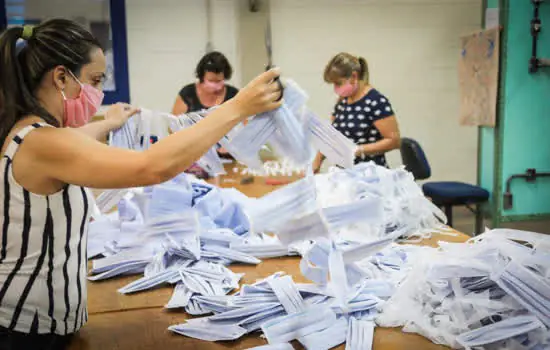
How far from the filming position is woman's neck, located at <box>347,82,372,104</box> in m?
3.22

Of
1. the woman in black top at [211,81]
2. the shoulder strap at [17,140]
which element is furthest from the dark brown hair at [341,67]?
the shoulder strap at [17,140]

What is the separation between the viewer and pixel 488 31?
4.11 meters

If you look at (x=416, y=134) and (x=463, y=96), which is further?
(x=416, y=134)

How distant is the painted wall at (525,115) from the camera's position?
13.0ft

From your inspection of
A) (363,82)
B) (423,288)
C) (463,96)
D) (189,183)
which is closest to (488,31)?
(463,96)

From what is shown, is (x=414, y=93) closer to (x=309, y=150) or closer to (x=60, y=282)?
(x=309, y=150)

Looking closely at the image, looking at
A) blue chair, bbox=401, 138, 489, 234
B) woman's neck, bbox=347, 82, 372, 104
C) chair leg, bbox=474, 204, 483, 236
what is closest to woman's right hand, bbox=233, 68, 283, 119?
woman's neck, bbox=347, 82, 372, 104

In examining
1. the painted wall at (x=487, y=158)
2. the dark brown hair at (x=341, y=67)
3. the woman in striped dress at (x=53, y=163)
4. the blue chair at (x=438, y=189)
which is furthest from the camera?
the painted wall at (x=487, y=158)

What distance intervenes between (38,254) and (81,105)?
0.35 metres

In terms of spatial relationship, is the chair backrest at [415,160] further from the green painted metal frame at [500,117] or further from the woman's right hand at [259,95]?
the woman's right hand at [259,95]

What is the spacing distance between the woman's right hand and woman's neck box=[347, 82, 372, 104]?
78.2 inches

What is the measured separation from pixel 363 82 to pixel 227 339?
227 centimetres

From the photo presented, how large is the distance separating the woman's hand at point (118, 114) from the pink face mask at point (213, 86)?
1.56 m

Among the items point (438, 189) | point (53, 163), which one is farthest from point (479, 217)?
point (53, 163)
